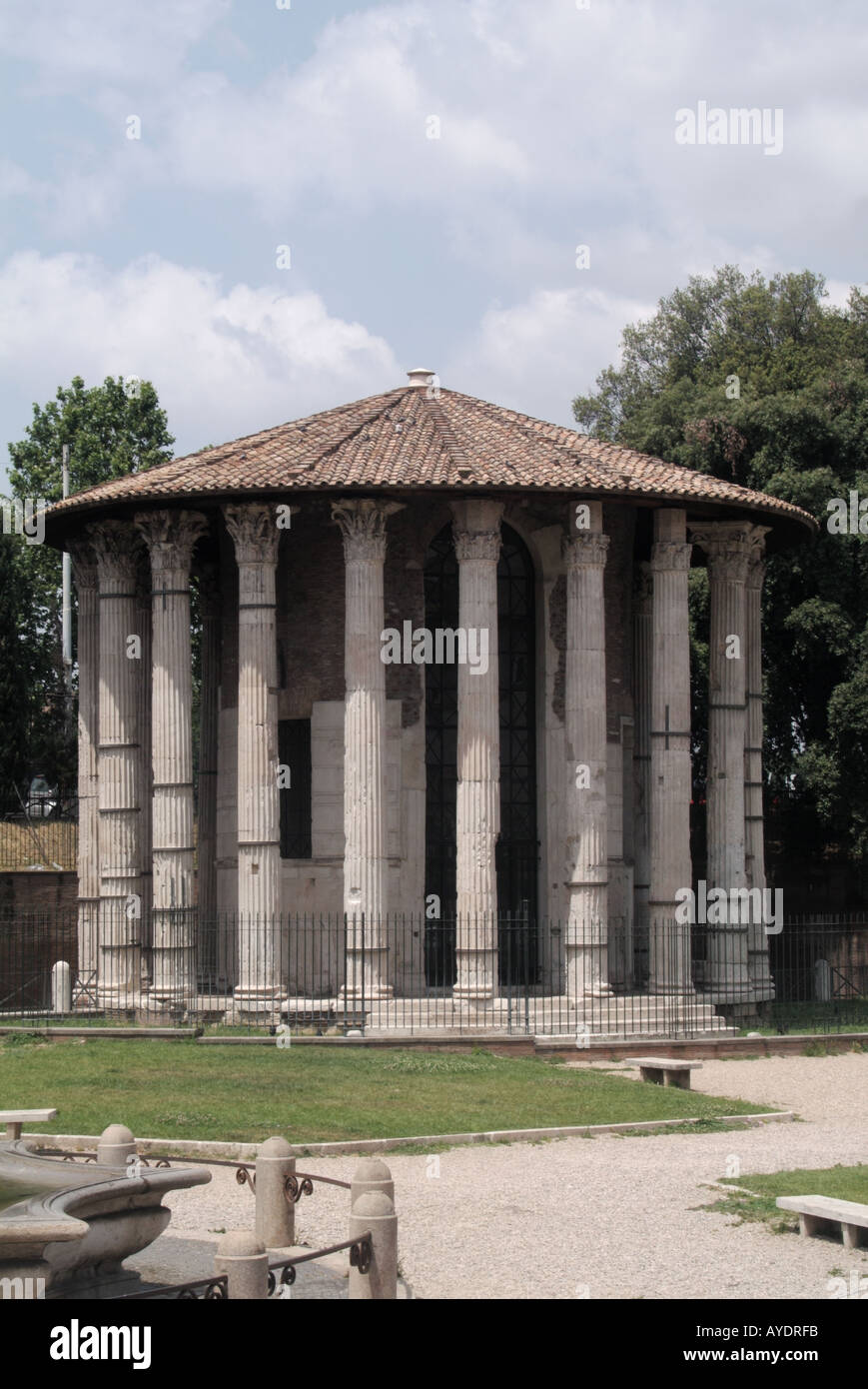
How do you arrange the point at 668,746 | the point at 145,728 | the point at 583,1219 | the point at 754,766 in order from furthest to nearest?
the point at 754,766 → the point at 145,728 → the point at 668,746 → the point at 583,1219

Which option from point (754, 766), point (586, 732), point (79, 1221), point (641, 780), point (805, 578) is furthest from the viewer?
point (805, 578)

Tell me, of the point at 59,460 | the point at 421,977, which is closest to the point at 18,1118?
the point at 421,977

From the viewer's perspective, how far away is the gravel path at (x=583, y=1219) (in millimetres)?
11281

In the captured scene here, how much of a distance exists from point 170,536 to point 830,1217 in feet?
60.2

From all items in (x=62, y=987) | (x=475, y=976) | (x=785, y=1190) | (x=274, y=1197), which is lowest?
(x=785, y=1190)

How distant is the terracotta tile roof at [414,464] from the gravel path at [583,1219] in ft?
39.0

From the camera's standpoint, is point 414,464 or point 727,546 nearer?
point 414,464

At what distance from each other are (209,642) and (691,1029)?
11.9m

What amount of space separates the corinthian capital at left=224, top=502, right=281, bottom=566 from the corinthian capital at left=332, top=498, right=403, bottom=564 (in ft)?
3.35

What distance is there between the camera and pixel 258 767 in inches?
1080

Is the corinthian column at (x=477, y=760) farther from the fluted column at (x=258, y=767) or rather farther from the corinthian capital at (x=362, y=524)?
the fluted column at (x=258, y=767)

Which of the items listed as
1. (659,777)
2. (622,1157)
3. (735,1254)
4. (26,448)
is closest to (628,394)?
(26,448)

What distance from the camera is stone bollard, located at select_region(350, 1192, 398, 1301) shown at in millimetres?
9875

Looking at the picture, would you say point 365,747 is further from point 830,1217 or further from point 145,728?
point 830,1217
